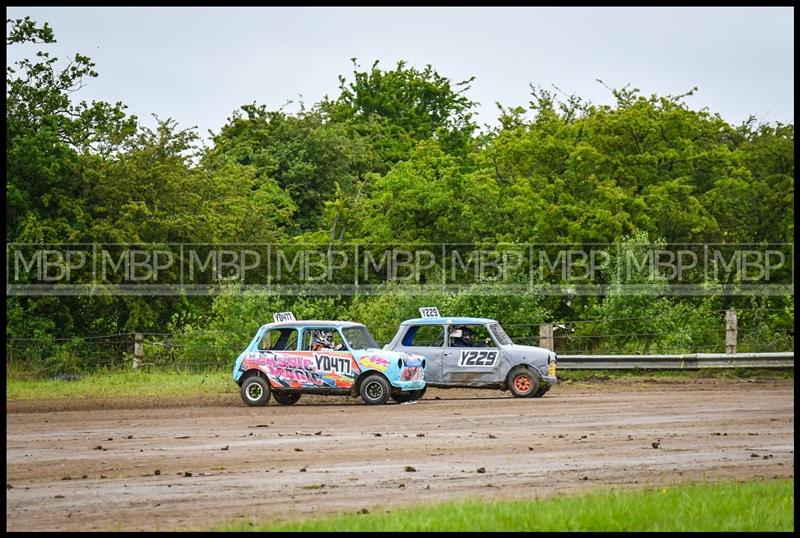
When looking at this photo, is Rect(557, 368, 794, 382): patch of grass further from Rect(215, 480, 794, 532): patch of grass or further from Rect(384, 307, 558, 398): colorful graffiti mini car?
Rect(215, 480, 794, 532): patch of grass

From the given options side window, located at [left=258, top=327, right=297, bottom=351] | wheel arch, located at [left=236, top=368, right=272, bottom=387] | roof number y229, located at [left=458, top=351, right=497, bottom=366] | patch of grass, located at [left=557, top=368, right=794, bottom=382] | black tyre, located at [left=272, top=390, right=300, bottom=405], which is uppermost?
side window, located at [left=258, top=327, right=297, bottom=351]

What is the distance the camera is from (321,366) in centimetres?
2508

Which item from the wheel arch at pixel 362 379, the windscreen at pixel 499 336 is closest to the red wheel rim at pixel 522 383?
the windscreen at pixel 499 336

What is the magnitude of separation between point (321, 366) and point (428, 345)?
3.05 m

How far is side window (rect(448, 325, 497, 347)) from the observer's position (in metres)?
27.2

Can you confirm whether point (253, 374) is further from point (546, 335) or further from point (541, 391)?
point (546, 335)

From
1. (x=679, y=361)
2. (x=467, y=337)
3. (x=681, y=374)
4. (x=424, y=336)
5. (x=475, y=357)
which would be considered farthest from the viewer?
(x=681, y=374)

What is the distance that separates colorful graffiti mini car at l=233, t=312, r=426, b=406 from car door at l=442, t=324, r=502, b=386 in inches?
60.0

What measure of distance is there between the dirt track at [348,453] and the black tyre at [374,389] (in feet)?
1.30

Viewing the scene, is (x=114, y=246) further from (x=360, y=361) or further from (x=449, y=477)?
(x=449, y=477)

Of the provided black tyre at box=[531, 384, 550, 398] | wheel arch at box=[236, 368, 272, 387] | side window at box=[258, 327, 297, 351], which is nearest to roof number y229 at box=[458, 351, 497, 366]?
black tyre at box=[531, 384, 550, 398]

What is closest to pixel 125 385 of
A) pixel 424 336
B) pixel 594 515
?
pixel 424 336

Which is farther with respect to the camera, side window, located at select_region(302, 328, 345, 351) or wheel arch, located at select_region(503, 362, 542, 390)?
wheel arch, located at select_region(503, 362, 542, 390)

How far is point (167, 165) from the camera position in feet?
→ 133
